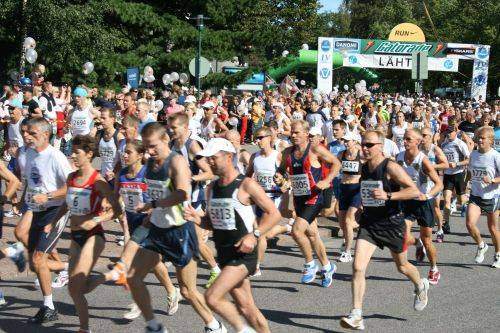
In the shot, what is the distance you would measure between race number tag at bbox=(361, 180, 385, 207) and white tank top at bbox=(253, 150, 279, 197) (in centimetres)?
249

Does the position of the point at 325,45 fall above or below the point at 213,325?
above

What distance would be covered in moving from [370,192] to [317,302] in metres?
1.63

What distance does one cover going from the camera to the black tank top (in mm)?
7520

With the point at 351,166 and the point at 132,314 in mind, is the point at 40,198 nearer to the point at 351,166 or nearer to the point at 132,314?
the point at 132,314

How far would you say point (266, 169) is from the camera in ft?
32.8

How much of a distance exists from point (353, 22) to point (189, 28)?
6673 cm

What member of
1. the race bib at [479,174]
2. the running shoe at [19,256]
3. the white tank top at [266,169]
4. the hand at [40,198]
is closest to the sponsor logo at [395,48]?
the race bib at [479,174]

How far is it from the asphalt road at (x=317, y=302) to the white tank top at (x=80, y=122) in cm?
326

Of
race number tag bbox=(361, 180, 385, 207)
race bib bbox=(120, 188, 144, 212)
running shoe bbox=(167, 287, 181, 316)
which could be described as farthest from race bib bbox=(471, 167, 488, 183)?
race bib bbox=(120, 188, 144, 212)

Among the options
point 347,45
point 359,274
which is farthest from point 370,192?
point 347,45

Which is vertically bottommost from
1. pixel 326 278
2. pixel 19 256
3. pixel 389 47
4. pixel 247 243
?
pixel 326 278

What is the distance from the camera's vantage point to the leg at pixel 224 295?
19.7ft

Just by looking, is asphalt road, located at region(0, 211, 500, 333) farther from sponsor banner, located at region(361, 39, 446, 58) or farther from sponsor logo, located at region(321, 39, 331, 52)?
sponsor banner, located at region(361, 39, 446, 58)

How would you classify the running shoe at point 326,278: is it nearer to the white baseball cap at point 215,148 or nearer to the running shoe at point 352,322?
the running shoe at point 352,322
